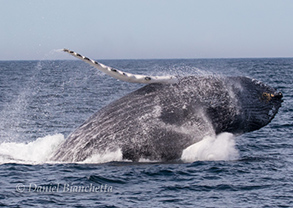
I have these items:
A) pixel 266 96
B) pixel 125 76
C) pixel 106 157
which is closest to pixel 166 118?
pixel 106 157

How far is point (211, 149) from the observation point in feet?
38.9

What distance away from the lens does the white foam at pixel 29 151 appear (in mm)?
12121

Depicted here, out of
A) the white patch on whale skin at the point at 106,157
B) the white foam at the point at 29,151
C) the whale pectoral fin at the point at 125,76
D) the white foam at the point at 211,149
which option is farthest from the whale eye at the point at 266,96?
the white foam at the point at 29,151

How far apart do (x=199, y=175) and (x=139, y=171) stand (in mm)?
1349

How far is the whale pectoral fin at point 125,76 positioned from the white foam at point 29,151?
10.9 feet

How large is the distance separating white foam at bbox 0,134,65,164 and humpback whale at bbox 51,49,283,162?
2.42 feet

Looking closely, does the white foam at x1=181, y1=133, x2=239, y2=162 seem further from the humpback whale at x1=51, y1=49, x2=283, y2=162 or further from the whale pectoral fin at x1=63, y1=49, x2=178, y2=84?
the whale pectoral fin at x1=63, y1=49, x2=178, y2=84

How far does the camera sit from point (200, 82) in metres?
11.5

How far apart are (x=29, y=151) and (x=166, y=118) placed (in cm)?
422

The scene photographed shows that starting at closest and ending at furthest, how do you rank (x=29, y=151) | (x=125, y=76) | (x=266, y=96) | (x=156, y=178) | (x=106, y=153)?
(x=125, y=76), (x=156, y=178), (x=106, y=153), (x=266, y=96), (x=29, y=151)

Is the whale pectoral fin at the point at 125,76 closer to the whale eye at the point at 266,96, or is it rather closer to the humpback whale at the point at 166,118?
the humpback whale at the point at 166,118

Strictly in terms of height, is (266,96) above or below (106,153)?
above

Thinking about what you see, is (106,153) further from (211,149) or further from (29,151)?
(29,151)

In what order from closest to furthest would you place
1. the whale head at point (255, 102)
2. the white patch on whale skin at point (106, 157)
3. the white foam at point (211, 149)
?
the white patch on whale skin at point (106, 157)
the white foam at point (211, 149)
the whale head at point (255, 102)
